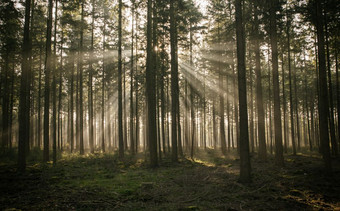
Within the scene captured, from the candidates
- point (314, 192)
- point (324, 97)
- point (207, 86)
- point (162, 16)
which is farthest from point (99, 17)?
point (314, 192)

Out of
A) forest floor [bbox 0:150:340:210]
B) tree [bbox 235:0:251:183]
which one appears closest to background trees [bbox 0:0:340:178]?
tree [bbox 235:0:251:183]

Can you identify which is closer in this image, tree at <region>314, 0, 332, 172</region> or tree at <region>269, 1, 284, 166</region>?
tree at <region>314, 0, 332, 172</region>

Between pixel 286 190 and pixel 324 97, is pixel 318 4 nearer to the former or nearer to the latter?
pixel 324 97

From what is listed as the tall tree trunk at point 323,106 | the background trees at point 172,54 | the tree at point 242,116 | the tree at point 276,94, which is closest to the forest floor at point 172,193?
the tree at point 242,116

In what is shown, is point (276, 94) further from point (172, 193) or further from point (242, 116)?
point (172, 193)

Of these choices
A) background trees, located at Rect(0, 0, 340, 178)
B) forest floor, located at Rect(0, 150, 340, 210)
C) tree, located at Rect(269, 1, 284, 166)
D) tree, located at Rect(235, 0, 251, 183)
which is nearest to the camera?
forest floor, located at Rect(0, 150, 340, 210)

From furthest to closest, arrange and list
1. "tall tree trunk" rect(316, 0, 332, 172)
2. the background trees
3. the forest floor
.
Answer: the background trees < "tall tree trunk" rect(316, 0, 332, 172) < the forest floor

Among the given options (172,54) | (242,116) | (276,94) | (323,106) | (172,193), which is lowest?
(172,193)

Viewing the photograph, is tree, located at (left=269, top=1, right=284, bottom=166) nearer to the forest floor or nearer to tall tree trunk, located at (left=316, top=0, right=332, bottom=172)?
tall tree trunk, located at (left=316, top=0, right=332, bottom=172)

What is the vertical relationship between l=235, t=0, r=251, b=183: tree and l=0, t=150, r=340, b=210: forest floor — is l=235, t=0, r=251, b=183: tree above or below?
above

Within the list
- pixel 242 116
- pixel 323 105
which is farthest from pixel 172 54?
pixel 323 105

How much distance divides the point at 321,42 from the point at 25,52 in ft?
56.6

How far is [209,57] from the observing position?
23719 mm

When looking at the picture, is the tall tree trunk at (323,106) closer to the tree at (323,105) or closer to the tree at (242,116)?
the tree at (323,105)
